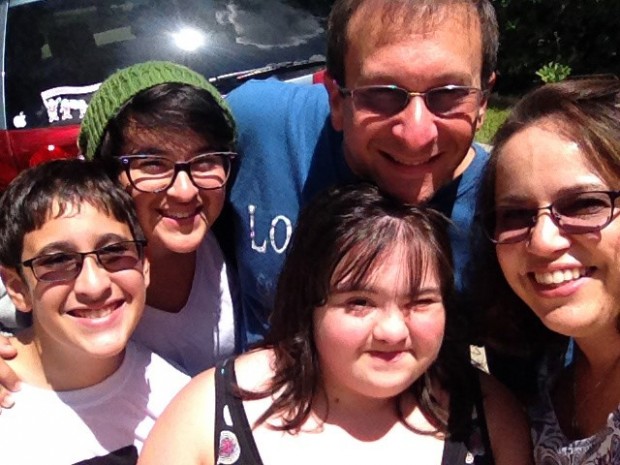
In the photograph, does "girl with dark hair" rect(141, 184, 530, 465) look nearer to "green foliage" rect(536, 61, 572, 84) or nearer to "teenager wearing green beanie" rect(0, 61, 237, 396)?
"teenager wearing green beanie" rect(0, 61, 237, 396)

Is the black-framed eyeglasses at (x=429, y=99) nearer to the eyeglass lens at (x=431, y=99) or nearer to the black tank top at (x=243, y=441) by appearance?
the eyeglass lens at (x=431, y=99)

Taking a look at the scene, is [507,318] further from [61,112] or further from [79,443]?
[61,112]

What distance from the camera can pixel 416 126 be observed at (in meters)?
2.18

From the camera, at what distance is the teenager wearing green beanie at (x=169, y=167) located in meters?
2.49

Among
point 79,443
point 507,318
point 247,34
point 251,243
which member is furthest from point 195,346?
point 247,34

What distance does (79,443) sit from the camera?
233 cm

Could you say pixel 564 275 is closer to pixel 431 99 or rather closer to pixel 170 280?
pixel 431 99

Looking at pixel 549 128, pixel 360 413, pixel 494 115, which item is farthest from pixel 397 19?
pixel 494 115

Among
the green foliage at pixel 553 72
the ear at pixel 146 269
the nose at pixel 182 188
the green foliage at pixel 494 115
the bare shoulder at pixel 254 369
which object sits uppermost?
the nose at pixel 182 188

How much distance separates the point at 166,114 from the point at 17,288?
2.01 ft

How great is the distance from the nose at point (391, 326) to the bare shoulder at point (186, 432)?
0.45 metres

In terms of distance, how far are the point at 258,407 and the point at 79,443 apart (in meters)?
0.50

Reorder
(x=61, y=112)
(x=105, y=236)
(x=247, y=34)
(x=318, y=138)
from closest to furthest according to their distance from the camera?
(x=105, y=236)
(x=318, y=138)
(x=61, y=112)
(x=247, y=34)

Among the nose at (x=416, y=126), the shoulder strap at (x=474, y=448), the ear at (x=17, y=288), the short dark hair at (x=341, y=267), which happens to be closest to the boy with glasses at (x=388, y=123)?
the nose at (x=416, y=126)
